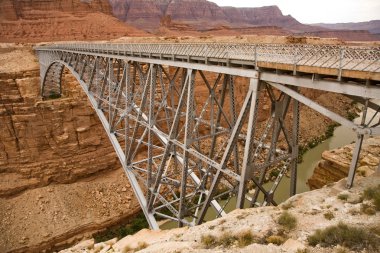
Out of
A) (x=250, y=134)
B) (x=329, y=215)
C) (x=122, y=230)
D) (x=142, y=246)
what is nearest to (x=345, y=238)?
(x=329, y=215)

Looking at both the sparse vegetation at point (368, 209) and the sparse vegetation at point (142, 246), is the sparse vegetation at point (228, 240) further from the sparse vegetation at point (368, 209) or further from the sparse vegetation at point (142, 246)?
the sparse vegetation at point (142, 246)

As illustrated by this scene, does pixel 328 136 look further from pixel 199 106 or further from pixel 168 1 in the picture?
pixel 168 1

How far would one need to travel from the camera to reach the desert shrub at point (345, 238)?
4.70 meters

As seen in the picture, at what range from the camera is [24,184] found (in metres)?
22.8

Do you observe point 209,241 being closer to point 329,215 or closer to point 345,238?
point 329,215

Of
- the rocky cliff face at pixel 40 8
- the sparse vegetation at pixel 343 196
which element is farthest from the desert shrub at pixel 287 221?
the rocky cliff face at pixel 40 8

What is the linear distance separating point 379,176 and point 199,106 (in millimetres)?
23492

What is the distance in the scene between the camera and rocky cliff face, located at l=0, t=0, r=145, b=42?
52.4 meters

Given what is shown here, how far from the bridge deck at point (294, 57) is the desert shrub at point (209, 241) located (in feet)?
12.1

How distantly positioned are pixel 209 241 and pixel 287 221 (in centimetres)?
145

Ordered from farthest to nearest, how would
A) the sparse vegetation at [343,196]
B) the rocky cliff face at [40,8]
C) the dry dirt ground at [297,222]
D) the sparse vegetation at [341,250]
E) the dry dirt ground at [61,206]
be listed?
the rocky cliff face at [40,8] → the dry dirt ground at [61,206] → the sparse vegetation at [343,196] → the dry dirt ground at [297,222] → the sparse vegetation at [341,250]

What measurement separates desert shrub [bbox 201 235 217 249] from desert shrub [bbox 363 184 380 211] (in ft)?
9.34

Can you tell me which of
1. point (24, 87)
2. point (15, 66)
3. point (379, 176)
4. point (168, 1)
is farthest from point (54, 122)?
point (168, 1)

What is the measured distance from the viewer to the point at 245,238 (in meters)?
5.49
